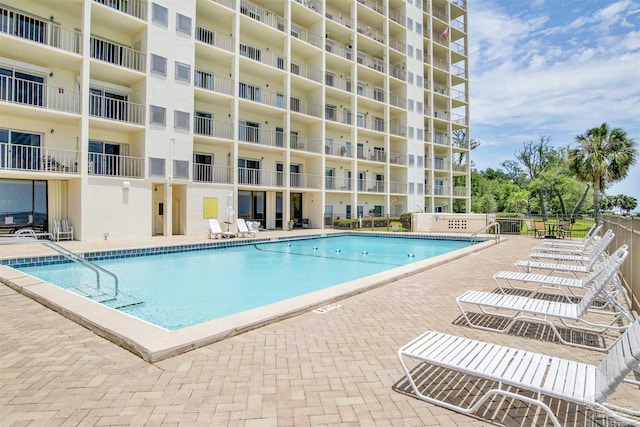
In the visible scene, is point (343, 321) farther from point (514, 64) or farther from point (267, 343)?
point (514, 64)

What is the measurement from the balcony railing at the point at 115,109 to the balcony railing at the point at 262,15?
9.21 metres

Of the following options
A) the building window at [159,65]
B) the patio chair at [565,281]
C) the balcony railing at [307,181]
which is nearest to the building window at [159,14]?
the building window at [159,65]

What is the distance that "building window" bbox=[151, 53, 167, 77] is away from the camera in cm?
1641

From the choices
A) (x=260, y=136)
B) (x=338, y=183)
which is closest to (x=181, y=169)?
(x=260, y=136)

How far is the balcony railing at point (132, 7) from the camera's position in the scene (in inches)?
629

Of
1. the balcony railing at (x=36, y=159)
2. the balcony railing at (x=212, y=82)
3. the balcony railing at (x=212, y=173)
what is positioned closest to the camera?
the balcony railing at (x=36, y=159)

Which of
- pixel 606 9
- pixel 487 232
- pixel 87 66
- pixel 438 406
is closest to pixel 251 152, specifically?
pixel 87 66

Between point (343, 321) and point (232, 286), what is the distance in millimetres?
4584

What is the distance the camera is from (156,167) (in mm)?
16547

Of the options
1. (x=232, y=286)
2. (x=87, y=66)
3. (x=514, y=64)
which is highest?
(x=514, y=64)

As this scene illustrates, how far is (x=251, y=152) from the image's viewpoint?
21875 millimetres

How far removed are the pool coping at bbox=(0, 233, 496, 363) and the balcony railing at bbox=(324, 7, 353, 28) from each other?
25.9 meters

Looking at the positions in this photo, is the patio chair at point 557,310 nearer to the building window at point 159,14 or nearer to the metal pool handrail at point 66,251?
the metal pool handrail at point 66,251

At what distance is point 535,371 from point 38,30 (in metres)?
19.3
